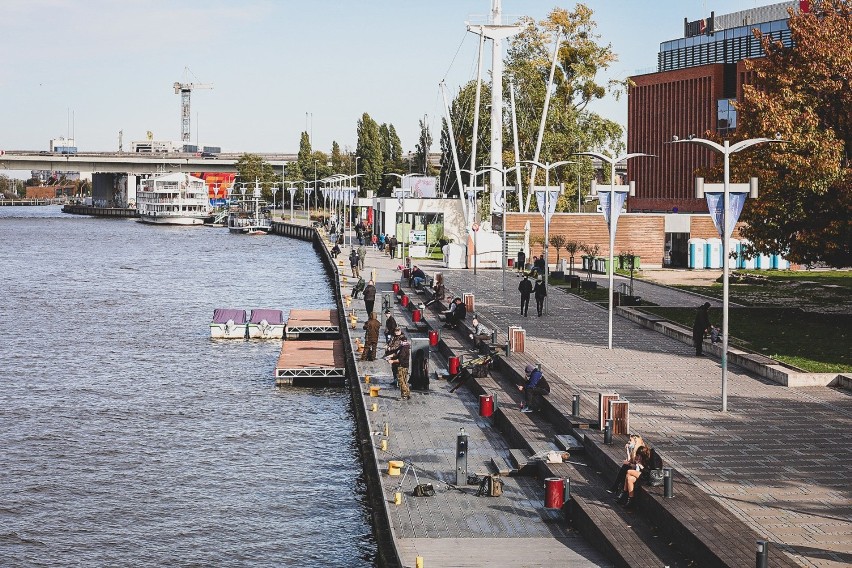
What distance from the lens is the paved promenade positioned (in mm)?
17969

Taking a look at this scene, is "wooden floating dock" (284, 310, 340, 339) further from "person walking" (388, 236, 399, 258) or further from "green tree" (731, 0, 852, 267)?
"person walking" (388, 236, 399, 258)

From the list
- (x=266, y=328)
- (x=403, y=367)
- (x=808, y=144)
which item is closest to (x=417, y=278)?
(x=266, y=328)

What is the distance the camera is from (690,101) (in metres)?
121

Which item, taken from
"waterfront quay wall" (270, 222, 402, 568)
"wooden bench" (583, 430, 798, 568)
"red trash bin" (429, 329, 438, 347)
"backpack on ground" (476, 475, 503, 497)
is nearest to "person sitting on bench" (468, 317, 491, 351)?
"red trash bin" (429, 329, 438, 347)

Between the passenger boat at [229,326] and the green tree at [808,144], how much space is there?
2043 centimetres

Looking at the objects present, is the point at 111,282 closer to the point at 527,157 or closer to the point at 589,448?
the point at 527,157

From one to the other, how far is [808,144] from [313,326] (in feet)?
65.2

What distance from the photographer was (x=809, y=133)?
1535 inches

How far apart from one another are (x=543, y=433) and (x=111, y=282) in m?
60.6

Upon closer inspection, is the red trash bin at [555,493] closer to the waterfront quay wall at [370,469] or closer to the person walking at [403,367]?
the waterfront quay wall at [370,469]

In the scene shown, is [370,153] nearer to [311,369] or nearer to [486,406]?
[311,369]

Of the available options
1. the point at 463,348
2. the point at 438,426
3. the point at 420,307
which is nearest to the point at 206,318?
the point at 420,307

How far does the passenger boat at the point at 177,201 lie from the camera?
179 metres

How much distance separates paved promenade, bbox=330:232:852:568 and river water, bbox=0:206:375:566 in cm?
175
